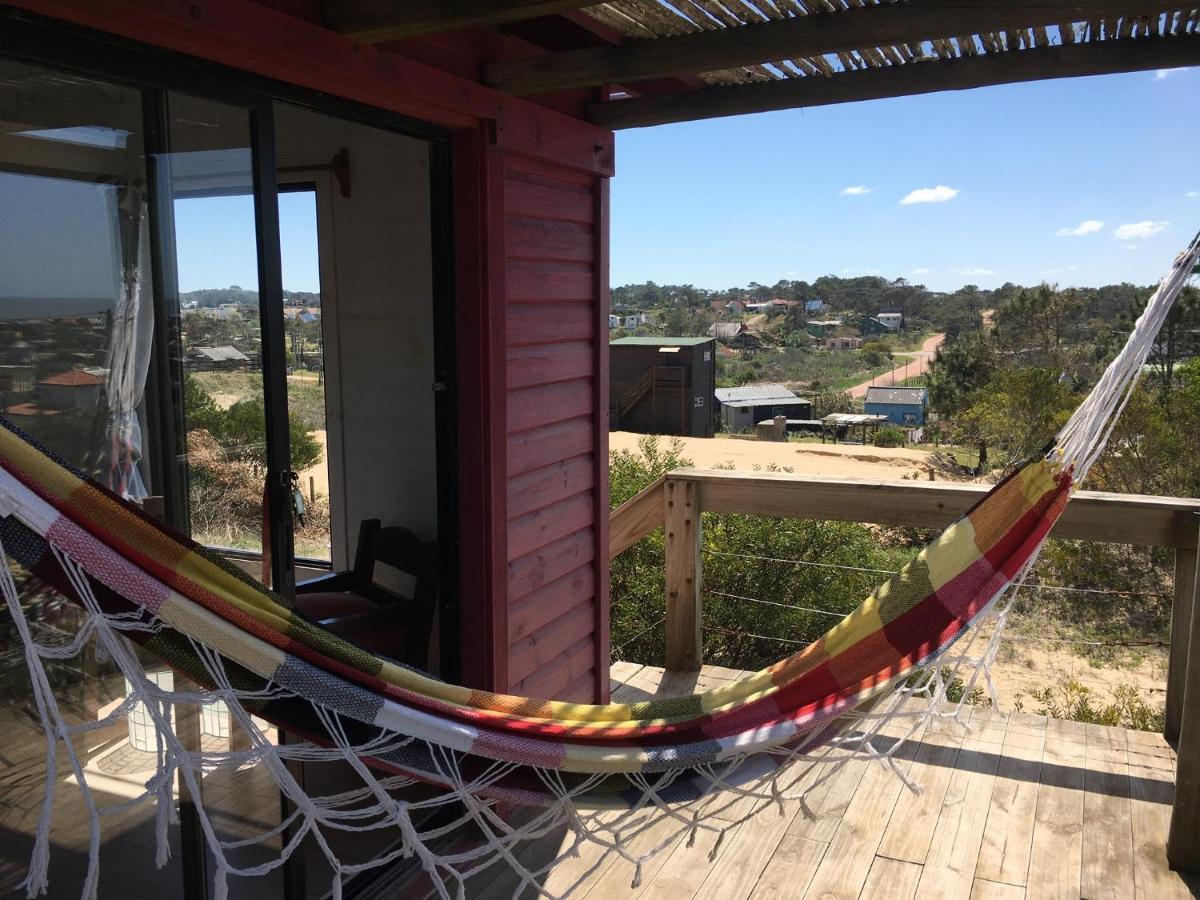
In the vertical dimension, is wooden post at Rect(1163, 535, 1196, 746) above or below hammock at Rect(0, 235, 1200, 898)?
below

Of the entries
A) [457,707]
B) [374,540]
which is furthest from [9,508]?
[374,540]

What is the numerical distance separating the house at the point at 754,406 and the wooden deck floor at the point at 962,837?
2780 cm

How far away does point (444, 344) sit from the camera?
2.38m

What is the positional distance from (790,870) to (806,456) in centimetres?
2207

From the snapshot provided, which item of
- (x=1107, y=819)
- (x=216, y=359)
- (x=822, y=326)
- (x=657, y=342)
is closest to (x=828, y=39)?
(x=216, y=359)

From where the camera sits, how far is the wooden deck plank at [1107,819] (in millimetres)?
2270

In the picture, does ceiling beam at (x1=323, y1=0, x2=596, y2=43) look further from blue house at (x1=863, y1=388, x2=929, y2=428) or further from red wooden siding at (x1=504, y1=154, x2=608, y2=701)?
blue house at (x1=863, y1=388, x2=929, y2=428)

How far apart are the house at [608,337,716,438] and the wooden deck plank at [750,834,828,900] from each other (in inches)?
1001

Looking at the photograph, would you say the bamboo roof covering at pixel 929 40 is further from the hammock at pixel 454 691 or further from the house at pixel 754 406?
the house at pixel 754 406

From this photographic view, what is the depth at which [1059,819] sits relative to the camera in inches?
100

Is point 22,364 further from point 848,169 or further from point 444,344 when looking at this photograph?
point 848,169

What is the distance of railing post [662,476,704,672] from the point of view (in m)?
3.48

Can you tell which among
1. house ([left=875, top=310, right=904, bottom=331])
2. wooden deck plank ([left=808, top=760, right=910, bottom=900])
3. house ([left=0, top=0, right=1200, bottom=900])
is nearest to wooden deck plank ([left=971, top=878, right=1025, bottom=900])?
wooden deck plank ([left=808, top=760, right=910, bottom=900])

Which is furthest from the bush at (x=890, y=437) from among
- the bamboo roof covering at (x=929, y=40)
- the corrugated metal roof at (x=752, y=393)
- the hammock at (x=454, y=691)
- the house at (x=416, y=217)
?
the hammock at (x=454, y=691)
